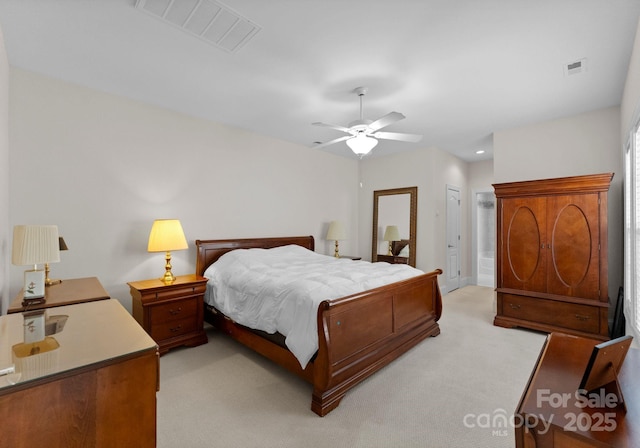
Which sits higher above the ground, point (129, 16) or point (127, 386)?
point (129, 16)

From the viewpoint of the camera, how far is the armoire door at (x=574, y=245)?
336cm

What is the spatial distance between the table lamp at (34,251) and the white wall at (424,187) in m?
5.04

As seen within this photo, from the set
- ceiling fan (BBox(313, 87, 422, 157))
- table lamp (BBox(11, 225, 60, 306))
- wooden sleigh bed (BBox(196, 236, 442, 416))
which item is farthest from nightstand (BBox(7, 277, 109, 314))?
ceiling fan (BBox(313, 87, 422, 157))

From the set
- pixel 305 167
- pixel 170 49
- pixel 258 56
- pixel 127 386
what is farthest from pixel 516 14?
pixel 305 167

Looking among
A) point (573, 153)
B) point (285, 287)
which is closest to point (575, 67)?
point (573, 153)

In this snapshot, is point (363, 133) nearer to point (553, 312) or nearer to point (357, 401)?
point (357, 401)

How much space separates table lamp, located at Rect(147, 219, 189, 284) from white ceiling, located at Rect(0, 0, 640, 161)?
1440 millimetres

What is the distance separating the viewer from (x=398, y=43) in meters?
2.34

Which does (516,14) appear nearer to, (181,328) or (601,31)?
(601,31)

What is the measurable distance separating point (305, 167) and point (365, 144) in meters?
2.21

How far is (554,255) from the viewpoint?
11.9 feet

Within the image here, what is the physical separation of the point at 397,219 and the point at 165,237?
406cm

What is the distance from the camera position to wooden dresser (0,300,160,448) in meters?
0.93

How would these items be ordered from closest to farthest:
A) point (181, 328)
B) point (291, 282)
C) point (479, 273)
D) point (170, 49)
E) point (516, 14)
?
point (516, 14), point (170, 49), point (291, 282), point (181, 328), point (479, 273)
